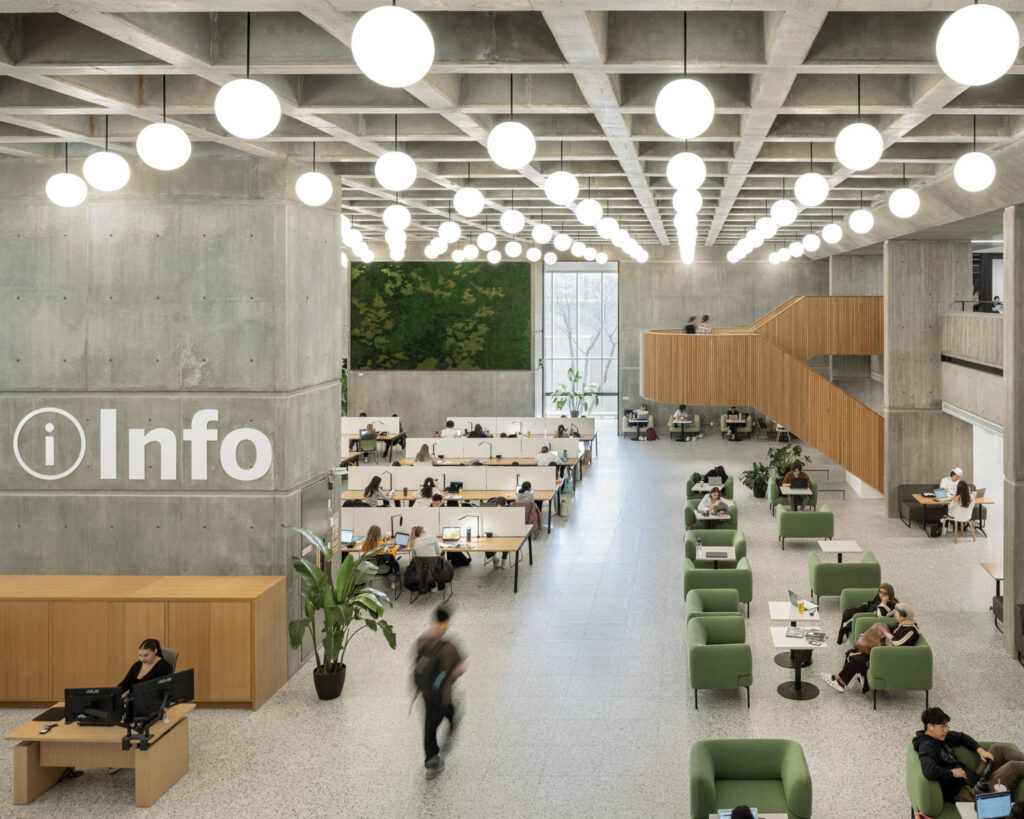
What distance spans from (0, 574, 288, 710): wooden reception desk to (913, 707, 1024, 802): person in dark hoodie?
226 inches

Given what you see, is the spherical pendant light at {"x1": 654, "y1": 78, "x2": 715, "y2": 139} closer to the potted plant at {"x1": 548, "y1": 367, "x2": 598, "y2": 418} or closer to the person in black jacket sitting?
the person in black jacket sitting

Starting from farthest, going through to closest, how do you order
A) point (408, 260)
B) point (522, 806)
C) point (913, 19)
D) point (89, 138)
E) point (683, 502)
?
point (408, 260), point (683, 502), point (89, 138), point (522, 806), point (913, 19)

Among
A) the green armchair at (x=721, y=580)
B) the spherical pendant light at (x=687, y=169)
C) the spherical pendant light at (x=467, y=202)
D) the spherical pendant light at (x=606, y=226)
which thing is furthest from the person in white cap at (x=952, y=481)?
the spherical pendant light at (x=687, y=169)

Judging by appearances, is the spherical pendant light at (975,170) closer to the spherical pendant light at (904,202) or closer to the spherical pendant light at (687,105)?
the spherical pendant light at (904,202)

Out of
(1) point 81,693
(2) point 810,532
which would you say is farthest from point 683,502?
(1) point 81,693

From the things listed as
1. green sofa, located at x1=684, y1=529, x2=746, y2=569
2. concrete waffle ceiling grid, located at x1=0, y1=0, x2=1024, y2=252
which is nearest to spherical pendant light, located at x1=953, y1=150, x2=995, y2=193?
concrete waffle ceiling grid, located at x1=0, y1=0, x2=1024, y2=252

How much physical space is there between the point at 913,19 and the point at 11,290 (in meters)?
8.41

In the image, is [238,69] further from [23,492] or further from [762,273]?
[762,273]

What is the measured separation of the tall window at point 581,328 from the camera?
35.0 meters

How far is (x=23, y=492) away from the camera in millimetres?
9766

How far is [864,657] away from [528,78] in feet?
20.7

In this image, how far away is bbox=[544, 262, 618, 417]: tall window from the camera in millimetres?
35031

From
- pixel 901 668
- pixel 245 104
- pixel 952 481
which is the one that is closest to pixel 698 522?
pixel 952 481

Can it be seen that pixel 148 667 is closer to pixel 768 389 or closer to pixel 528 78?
pixel 528 78
